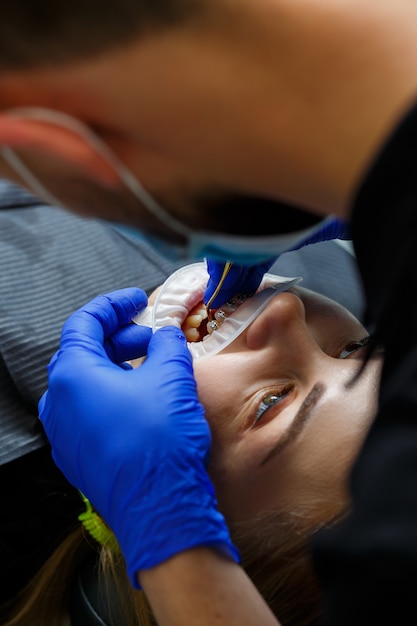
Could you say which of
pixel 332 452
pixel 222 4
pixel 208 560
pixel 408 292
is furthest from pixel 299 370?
pixel 222 4

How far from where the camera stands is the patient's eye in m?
1.17

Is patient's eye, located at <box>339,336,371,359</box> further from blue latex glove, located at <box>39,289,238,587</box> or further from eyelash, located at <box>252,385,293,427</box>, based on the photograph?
blue latex glove, located at <box>39,289,238,587</box>

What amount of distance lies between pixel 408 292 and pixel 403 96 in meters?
0.18

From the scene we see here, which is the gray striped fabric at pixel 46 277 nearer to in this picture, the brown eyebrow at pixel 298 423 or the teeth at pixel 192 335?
the teeth at pixel 192 335

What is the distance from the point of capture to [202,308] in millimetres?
1280

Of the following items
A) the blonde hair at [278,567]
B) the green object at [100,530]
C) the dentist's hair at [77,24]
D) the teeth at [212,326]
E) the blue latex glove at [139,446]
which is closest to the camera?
the dentist's hair at [77,24]

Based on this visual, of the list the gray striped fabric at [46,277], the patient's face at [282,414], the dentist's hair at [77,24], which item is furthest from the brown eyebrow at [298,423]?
the dentist's hair at [77,24]

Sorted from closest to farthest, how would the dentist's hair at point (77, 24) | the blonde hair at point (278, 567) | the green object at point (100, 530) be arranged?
1. the dentist's hair at point (77, 24)
2. the blonde hair at point (278, 567)
3. the green object at point (100, 530)

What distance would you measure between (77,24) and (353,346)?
79cm

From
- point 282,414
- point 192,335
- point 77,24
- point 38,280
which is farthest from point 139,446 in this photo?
point 38,280

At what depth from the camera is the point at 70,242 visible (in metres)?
1.55

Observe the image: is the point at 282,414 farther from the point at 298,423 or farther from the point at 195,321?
the point at 195,321

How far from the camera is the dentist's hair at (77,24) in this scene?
56 cm

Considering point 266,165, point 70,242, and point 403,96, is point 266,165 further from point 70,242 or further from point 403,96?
point 70,242
